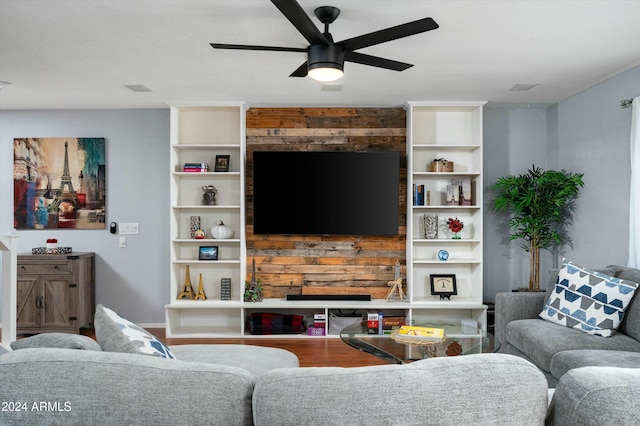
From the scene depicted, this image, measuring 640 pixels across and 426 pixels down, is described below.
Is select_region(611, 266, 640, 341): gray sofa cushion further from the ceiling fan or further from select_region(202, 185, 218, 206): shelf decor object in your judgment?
select_region(202, 185, 218, 206): shelf decor object

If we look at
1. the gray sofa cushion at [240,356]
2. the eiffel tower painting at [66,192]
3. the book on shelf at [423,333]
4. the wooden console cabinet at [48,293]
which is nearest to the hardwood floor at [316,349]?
the wooden console cabinet at [48,293]

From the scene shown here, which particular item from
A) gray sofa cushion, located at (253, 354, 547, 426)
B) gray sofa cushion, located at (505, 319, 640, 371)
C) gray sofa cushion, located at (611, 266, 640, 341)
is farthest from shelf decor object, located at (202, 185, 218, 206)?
gray sofa cushion, located at (253, 354, 547, 426)

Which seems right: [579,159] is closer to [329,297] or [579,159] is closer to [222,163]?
[329,297]

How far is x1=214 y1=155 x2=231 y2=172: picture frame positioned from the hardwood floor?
70.9 inches

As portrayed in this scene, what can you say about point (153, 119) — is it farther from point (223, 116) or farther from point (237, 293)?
point (237, 293)

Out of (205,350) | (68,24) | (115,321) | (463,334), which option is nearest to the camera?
(115,321)

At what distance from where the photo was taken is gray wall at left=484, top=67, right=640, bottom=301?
4.09 meters

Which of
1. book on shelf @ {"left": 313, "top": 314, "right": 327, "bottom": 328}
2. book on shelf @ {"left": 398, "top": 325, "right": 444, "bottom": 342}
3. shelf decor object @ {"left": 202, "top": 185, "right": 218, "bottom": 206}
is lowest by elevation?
book on shelf @ {"left": 313, "top": 314, "right": 327, "bottom": 328}

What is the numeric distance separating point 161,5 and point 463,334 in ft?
9.01

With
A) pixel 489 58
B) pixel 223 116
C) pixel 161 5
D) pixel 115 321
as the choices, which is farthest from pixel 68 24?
pixel 489 58

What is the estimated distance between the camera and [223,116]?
18.1 feet

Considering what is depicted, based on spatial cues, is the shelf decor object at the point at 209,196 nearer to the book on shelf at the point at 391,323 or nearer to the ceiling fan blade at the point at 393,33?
the book on shelf at the point at 391,323

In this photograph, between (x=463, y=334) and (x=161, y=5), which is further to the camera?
(x=463, y=334)

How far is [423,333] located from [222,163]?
3111 millimetres
